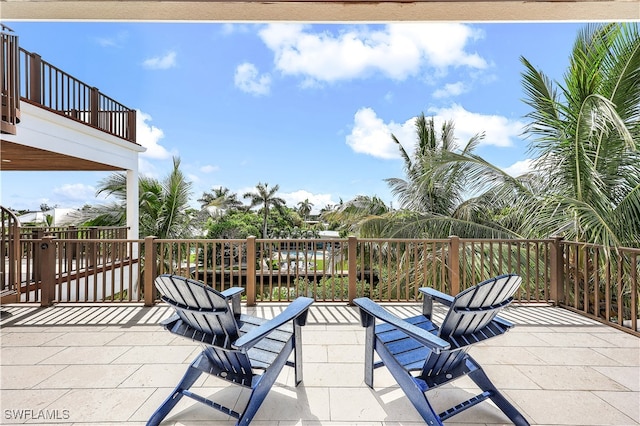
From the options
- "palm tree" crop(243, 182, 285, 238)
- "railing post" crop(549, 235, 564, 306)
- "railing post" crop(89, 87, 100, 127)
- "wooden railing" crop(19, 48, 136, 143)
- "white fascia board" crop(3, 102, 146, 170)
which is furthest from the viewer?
"palm tree" crop(243, 182, 285, 238)

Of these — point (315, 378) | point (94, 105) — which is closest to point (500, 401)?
point (315, 378)

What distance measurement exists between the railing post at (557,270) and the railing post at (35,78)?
869 centimetres

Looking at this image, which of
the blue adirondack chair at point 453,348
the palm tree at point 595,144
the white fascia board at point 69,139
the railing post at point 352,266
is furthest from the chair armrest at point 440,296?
the white fascia board at point 69,139

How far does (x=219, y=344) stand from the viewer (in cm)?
188

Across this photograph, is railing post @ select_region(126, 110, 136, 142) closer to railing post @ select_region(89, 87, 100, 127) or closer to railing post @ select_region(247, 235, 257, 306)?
railing post @ select_region(89, 87, 100, 127)

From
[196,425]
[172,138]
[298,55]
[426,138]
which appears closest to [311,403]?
[196,425]

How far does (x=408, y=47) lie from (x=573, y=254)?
14611 mm

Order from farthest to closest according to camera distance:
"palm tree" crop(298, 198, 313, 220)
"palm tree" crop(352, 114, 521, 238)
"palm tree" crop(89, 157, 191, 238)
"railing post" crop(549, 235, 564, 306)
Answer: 1. "palm tree" crop(298, 198, 313, 220)
2. "palm tree" crop(89, 157, 191, 238)
3. "palm tree" crop(352, 114, 521, 238)
4. "railing post" crop(549, 235, 564, 306)

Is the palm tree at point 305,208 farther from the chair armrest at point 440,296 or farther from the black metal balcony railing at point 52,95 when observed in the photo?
the chair armrest at point 440,296

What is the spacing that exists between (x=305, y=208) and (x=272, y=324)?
123 ft

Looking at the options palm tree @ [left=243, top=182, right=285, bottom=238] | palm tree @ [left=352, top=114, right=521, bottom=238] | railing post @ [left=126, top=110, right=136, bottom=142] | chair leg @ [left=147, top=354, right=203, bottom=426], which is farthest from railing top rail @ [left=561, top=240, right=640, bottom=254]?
palm tree @ [left=243, top=182, right=285, bottom=238]

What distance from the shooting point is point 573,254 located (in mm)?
4293

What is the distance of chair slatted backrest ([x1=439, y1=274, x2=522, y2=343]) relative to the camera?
1.94 m

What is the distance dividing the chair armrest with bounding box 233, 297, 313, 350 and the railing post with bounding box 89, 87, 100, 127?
25.7ft
